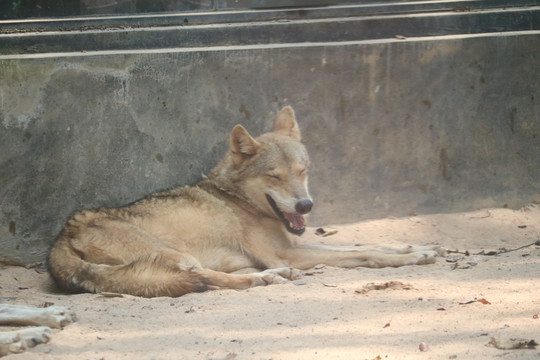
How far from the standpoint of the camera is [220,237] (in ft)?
18.6

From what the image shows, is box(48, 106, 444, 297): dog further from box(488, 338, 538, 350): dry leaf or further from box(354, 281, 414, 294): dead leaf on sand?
box(488, 338, 538, 350): dry leaf

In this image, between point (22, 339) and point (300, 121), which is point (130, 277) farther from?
point (300, 121)

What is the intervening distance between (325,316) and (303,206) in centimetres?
158

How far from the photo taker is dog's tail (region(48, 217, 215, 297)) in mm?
4875

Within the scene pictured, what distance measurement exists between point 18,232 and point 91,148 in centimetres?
87

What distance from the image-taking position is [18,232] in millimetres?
5965

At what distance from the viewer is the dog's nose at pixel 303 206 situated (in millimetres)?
5625

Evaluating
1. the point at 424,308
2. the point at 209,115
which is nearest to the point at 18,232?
the point at 209,115

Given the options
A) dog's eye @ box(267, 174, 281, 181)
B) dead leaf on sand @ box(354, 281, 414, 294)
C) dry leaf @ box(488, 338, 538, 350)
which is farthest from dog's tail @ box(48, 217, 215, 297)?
dry leaf @ box(488, 338, 538, 350)

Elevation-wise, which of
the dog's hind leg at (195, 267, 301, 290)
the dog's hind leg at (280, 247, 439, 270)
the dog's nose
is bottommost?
the dog's hind leg at (280, 247, 439, 270)

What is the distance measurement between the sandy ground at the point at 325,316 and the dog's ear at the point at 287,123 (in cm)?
117

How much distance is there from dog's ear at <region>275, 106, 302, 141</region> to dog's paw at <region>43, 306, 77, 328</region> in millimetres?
2454

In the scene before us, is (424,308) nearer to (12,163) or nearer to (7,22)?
(12,163)

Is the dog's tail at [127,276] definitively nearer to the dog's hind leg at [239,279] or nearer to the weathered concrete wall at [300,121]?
the dog's hind leg at [239,279]
